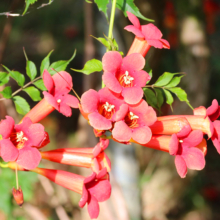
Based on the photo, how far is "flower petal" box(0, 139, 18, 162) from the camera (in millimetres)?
1450

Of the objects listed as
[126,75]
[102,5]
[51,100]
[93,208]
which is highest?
[102,5]

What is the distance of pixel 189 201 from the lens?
760cm

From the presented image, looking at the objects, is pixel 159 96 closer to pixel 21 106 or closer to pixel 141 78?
pixel 141 78

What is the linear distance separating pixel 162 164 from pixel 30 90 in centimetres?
470

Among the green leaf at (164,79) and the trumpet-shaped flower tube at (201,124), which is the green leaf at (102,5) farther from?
the trumpet-shaped flower tube at (201,124)

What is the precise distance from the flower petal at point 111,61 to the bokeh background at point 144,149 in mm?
824

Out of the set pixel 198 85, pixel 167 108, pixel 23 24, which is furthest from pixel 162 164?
pixel 23 24

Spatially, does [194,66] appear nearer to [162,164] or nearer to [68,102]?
[162,164]

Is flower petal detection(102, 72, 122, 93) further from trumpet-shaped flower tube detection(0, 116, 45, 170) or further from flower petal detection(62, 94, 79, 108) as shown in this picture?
trumpet-shaped flower tube detection(0, 116, 45, 170)

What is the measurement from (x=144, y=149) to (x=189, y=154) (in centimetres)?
600

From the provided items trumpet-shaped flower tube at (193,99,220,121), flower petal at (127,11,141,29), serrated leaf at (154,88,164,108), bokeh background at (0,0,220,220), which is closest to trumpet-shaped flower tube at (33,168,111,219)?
serrated leaf at (154,88,164,108)

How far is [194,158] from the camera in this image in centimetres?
167

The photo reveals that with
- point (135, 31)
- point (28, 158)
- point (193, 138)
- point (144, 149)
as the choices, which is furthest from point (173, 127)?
point (144, 149)

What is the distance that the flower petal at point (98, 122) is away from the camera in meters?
1.46
